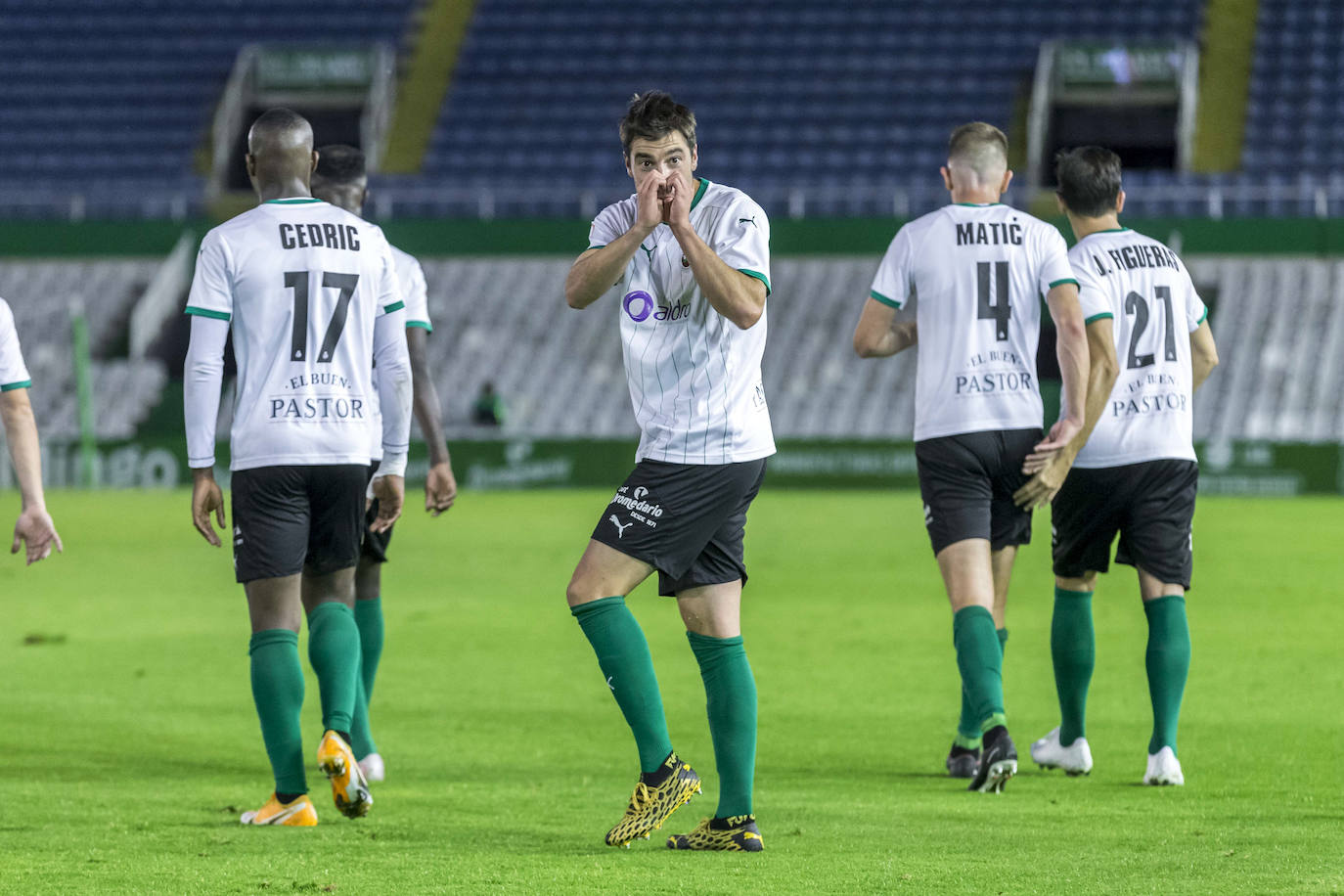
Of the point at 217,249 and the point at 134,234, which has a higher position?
the point at 217,249

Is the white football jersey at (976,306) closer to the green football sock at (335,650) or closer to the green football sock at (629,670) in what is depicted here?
the green football sock at (629,670)

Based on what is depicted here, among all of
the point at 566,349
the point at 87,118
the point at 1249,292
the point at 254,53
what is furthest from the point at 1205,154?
the point at 87,118

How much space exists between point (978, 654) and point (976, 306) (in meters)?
1.14

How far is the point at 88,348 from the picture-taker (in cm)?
2870

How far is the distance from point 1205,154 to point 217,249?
26275 millimetres

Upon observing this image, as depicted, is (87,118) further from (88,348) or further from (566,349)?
(566,349)

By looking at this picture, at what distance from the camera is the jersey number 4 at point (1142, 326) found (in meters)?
6.16

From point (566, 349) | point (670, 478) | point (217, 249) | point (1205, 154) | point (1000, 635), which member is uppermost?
point (217, 249)

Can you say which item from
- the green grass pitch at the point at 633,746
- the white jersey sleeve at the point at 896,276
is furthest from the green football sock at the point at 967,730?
the white jersey sleeve at the point at 896,276

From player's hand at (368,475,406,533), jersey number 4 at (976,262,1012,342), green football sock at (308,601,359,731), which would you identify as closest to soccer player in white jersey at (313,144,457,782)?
player's hand at (368,475,406,533)

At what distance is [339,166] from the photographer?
6152mm

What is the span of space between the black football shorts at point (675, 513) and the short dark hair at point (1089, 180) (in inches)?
81.4

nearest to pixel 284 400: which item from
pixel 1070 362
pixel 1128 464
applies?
Answer: pixel 1070 362

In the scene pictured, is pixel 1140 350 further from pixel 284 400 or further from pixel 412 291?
pixel 284 400
